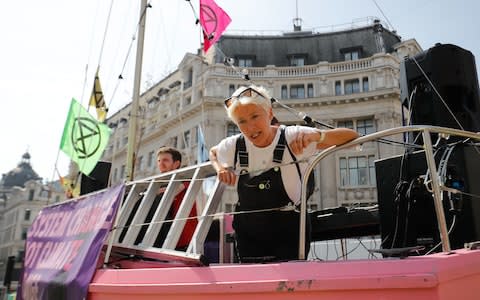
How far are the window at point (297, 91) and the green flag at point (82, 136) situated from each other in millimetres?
23903

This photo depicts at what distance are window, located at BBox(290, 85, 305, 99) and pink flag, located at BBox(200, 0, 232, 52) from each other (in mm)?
22123

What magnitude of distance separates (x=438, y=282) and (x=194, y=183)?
1.85m

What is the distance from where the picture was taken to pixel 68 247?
3.14 meters

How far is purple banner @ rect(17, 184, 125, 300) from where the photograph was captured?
2723mm

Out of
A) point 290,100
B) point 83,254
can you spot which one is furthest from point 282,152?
point 290,100

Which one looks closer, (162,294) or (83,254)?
(162,294)

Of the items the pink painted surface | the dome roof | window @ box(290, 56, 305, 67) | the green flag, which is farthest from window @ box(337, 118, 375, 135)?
the dome roof

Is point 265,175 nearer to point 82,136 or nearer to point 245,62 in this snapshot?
point 82,136

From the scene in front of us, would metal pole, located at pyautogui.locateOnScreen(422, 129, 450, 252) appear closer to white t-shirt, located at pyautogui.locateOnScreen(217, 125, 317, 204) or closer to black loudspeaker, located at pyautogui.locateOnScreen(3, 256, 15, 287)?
white t-shirt, located at pyautogui.locateOnScreen(217, 125, 317, 204)

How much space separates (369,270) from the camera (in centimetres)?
→ 167

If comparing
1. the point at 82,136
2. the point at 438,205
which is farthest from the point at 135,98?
the point at 438,205

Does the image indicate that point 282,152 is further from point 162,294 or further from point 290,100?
point 290,100

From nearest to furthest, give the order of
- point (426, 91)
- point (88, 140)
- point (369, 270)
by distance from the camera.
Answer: point (369, 270), point (426, 91), point (88, 140)

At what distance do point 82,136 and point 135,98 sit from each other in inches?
98.1
